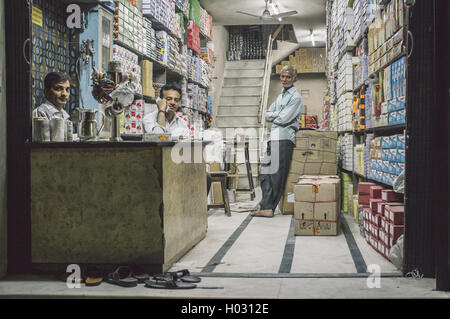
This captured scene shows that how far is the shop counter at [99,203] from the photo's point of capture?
111 inches

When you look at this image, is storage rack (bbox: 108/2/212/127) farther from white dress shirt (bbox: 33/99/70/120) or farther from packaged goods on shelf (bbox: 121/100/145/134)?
white dress shirt (bbox: 33/99/70/120)

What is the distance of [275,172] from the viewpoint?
5605mm

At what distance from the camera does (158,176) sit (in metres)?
2.80

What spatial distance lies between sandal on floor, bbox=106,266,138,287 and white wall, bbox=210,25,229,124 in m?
8.48

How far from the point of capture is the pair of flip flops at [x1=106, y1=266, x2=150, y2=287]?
2604 mm

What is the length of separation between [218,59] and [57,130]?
921cm

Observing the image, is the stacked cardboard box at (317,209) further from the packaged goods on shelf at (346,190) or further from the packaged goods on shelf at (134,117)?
the packaged goods on shelf at (134,117)

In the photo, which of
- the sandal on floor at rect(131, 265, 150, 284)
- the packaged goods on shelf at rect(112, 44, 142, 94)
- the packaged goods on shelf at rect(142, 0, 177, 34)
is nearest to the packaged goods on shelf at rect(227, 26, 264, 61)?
the packaged goods on shelf at rect(142, 0, 177, 34)

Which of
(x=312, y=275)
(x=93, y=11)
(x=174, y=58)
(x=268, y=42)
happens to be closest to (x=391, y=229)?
(x=312, y=275)

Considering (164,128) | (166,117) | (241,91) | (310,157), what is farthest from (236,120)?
(164,128)

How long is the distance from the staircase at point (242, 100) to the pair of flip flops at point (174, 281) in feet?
24.3

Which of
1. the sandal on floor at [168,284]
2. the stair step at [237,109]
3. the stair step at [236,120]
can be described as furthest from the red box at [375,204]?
the stair step at [237,109]

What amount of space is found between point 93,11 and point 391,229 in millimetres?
3196
